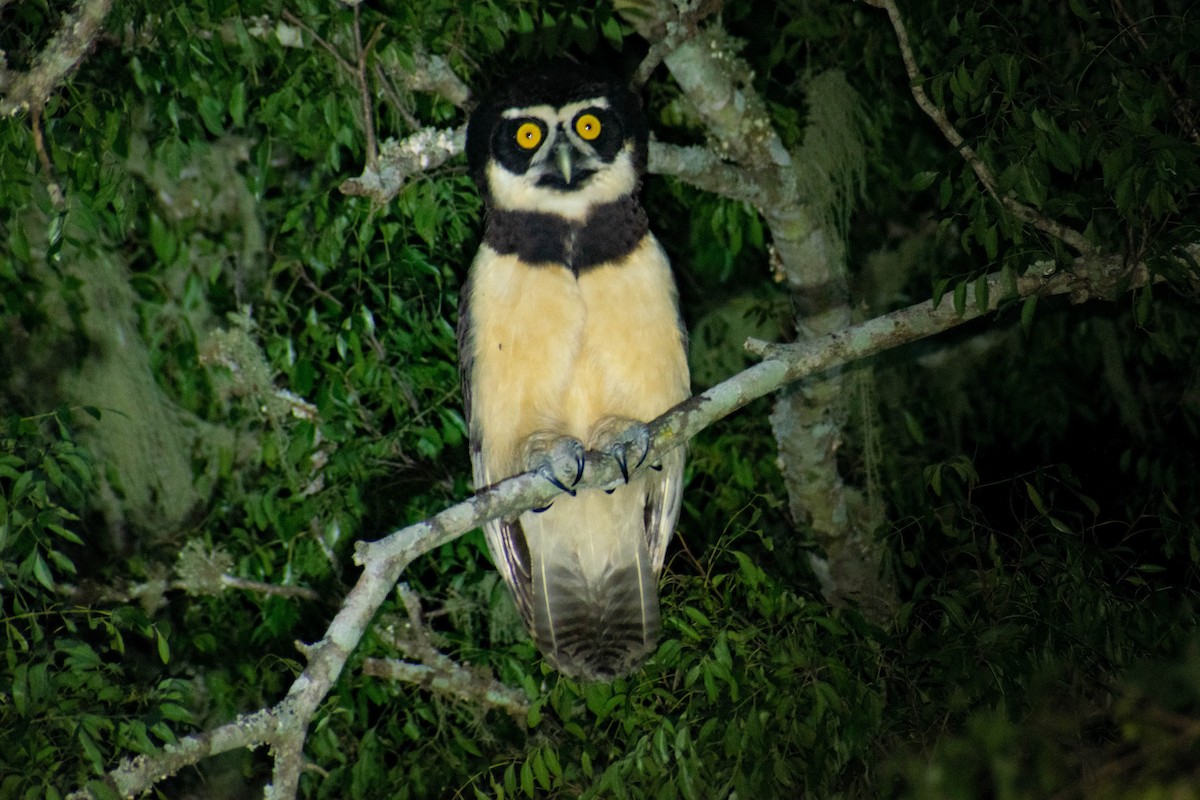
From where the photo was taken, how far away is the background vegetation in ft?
8.00

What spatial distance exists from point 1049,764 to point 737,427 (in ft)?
8.38

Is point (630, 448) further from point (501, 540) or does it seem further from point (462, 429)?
point (462, 429)

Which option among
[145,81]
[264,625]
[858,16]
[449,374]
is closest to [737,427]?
[449,374]

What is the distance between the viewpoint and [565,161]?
2645 mm

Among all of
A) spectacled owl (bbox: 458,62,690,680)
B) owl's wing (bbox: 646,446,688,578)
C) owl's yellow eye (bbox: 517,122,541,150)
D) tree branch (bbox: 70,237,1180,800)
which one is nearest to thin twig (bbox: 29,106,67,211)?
spectacled owl (bbox: 458,62,690,680)

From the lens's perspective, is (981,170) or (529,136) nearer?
(981,170)

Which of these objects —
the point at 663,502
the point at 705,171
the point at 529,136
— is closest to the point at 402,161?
the point at 529,136

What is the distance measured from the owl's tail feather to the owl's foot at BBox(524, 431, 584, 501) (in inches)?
14.4

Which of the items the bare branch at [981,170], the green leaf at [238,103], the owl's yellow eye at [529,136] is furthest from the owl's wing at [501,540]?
the bare branch at [981,170]

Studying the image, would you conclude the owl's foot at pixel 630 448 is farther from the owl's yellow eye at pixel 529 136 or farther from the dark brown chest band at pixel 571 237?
the owl's yellow eye at pixel 529 136

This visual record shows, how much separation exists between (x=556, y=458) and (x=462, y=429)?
0.84m

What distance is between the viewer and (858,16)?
3.58m

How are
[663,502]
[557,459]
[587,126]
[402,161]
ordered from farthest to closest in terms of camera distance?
[663,502], [402,161], [587,126], [557,459]

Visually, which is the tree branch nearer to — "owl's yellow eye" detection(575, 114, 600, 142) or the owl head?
the owl head
